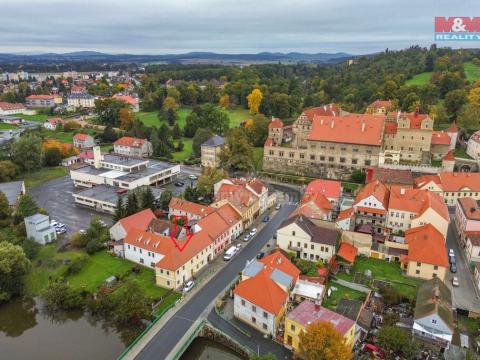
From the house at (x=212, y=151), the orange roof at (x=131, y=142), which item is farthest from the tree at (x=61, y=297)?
the orange roof at (x=131, y=142)

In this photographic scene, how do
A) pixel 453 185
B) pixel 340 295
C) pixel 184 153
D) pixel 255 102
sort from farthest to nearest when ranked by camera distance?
pixel 255 102, pixel 184 153, pixel 453 185, pixel 340 295

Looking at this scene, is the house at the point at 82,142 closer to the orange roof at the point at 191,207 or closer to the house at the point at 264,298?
the orange roof at the point at 191,207

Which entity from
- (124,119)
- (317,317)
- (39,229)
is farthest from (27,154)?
(317,317)

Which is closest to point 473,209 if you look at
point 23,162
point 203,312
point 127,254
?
point 203,312

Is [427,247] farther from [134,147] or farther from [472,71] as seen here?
[472,71]

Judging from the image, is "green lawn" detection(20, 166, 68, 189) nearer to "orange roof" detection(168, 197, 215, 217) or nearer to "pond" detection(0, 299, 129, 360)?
"orange roof" detection(168, 197, 215, 217)
